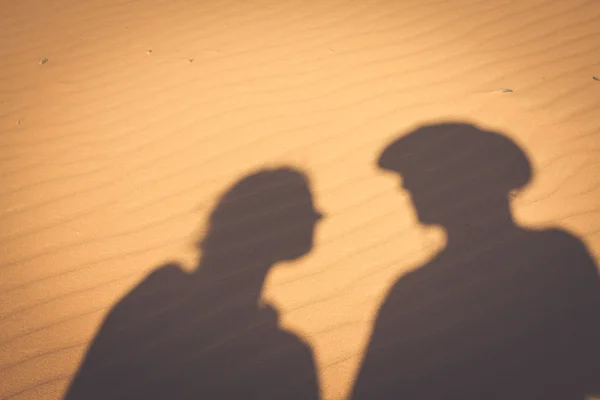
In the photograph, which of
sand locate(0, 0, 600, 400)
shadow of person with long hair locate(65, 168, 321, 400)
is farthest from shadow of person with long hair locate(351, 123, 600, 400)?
shadow of person with long hair locate(65, 168, 321, 400)

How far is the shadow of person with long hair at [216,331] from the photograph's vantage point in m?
1.76

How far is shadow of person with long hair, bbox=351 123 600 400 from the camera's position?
1697 mm

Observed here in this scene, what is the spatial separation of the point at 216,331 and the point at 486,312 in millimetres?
1528

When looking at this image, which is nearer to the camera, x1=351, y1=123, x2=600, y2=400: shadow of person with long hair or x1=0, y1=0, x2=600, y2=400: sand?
x1=351, y1=123, x2=600, y2=400: shadow of person with long hair

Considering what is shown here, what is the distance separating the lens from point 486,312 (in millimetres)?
1880

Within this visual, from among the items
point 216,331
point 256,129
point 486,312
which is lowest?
point 216,331

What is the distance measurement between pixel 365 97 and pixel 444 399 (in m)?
2.26

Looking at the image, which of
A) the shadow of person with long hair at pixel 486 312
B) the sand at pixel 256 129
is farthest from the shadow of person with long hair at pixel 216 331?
the shadow of person with long hair at pixel 486 312

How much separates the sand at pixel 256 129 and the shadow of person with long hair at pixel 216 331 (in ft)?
0.29

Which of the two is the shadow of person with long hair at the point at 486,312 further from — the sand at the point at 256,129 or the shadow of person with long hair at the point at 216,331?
the shadow of person with long hair at the point at 216,331

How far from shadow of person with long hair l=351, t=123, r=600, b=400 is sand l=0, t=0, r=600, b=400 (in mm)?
104

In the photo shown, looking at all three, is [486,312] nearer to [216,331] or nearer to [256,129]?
[216,331]

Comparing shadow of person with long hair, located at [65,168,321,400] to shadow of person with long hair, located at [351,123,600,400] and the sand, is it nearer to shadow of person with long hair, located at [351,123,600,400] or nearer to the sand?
the sand

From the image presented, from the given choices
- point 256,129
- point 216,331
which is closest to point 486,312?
point 216,331
